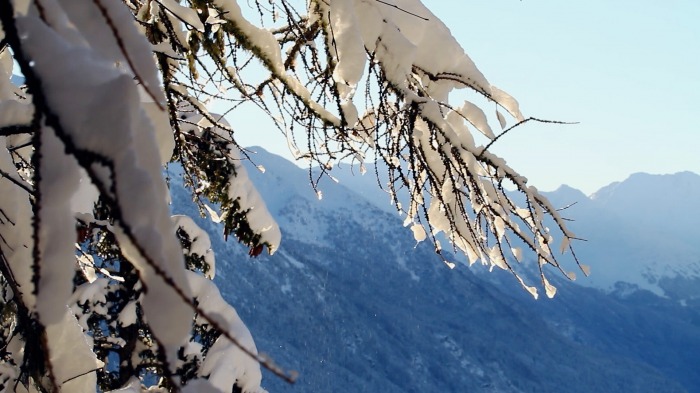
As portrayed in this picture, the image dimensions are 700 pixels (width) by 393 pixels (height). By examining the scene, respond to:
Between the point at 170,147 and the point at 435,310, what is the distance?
132m

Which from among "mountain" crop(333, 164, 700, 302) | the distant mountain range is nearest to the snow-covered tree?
the distant mountain range

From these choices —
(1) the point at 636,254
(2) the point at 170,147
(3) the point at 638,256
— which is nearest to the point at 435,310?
(1) the point at 636,254

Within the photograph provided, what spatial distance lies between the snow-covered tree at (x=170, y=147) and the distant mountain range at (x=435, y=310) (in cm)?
8866

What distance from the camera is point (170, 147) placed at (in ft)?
3.29

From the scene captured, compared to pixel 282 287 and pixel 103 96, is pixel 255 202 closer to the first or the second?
pixel 103 96

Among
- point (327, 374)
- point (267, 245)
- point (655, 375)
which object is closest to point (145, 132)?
point (267, 245)

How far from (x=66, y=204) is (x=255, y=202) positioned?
3659 mm

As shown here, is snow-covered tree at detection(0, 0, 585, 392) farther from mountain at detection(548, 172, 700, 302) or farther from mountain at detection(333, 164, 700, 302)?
mountain at detection(548, 172, 700, 302)

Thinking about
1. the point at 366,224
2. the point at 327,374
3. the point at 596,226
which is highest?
the point at 596,226

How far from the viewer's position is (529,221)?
84.2 inches

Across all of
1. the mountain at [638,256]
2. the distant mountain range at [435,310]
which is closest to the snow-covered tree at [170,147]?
the distant mountain range at [435,310]

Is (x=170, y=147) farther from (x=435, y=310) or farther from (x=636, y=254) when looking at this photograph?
(x=636, y=254)

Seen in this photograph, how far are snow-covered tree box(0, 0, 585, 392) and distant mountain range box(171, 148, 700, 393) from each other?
8866cm

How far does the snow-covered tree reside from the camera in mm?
439
